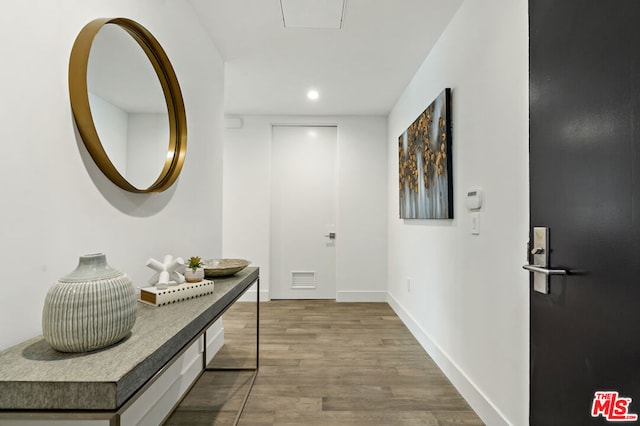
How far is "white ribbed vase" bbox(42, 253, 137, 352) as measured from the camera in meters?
0.82

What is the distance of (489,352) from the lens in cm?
173

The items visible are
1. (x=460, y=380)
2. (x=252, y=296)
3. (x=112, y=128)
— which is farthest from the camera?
(x=252, y=296)

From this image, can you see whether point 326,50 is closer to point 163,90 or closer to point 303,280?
point 163,90

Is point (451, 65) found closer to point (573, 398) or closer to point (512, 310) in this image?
point (512, 310)

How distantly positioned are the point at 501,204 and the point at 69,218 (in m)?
1.80

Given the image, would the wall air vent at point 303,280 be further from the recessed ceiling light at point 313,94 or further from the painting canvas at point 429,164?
the recessed ceiling light at point 313,94

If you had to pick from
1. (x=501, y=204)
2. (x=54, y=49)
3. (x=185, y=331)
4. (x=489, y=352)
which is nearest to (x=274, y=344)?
(x=489, y=352)

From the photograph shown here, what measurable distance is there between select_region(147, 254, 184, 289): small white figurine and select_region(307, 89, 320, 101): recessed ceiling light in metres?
2.60

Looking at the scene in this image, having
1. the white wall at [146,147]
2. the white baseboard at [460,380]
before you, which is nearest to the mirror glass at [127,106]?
the white wall at [146,147]

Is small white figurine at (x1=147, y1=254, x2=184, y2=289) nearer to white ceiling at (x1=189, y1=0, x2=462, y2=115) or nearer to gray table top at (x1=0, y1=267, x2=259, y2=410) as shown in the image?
gray table top at (x1=0, y1=267, x2=259, y2=410)

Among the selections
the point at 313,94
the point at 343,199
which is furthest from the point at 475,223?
the point at 343,199

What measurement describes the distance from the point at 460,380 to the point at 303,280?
8.76 feet

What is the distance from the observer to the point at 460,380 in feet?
6.79

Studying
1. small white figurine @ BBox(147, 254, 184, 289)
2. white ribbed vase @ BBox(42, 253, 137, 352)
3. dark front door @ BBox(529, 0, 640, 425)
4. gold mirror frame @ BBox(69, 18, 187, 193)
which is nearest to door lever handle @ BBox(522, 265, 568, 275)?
dark front door @ BBox(529, 0, 640, 425)
